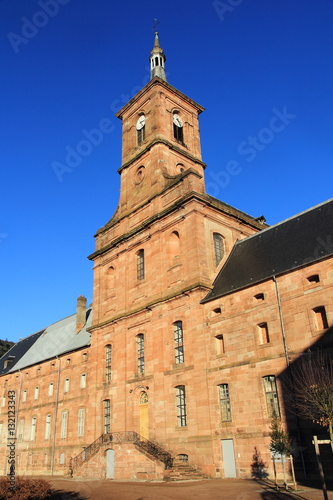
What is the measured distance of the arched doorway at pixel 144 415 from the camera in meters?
26.4

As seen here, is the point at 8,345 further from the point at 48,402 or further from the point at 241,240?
the point at 241,240

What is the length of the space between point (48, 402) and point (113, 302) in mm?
13549

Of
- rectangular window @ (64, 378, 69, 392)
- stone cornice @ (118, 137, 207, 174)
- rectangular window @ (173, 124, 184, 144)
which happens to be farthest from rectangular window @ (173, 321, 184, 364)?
rectangular window @ (173, 124, 184, 144)

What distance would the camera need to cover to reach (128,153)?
37.8 metres

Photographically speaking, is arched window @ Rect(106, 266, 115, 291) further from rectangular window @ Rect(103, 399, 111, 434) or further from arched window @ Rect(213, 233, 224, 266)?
arched window @ Rect(213, 233, 224, 266)

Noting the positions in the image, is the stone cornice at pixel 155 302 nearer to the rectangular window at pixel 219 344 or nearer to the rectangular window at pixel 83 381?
the rectangular window at pixel 219 344

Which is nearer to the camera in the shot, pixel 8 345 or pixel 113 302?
pixel 113 302

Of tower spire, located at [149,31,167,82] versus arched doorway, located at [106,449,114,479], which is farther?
tower spire, located at [149,31,167,82]

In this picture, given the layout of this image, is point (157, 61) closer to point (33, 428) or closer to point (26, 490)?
point (33, 428)

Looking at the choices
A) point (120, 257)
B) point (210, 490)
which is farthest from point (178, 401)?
point (120, 257)

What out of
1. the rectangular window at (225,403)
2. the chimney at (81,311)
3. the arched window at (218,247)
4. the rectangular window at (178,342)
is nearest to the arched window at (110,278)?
the chimney at (81,311)

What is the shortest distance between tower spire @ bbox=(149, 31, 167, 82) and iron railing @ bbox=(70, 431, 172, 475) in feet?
99.4

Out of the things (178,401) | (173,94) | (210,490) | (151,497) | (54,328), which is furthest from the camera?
(54,328)

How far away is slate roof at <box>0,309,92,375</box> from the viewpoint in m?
40.0
